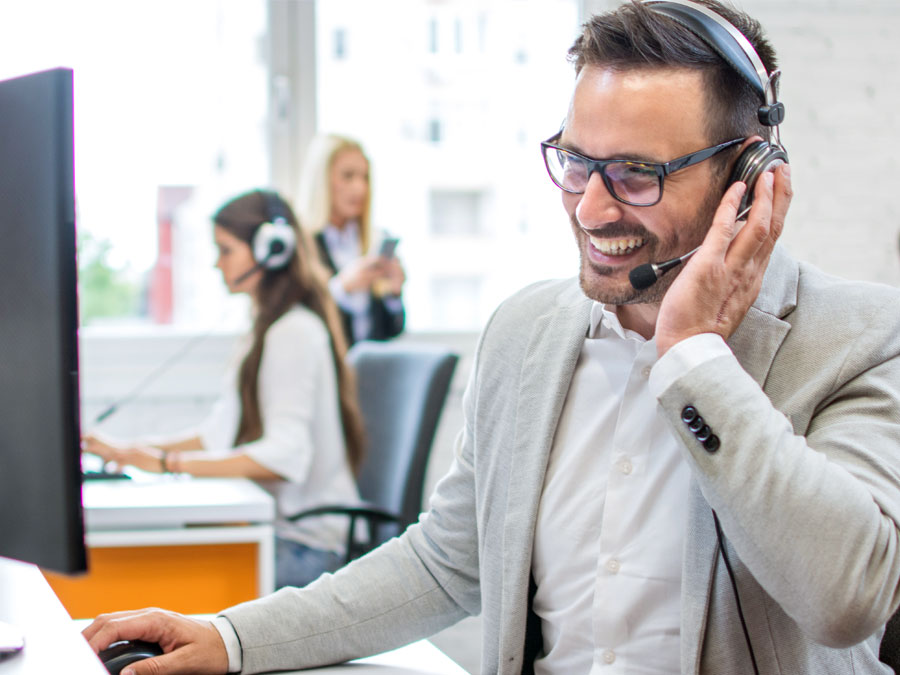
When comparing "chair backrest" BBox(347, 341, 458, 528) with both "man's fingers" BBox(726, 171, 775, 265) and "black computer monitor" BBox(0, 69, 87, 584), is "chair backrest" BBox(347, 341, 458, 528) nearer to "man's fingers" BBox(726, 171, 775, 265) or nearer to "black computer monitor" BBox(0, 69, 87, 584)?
"man's fingers" BBox(726, 171, 775, 265)

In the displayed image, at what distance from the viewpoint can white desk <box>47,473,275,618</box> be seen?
1.74 metres

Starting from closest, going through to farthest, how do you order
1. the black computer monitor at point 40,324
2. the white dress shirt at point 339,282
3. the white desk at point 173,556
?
the black computer monitor at point 40,324 → the white desk at point 173,556 → the white dress shirt at point 339,282

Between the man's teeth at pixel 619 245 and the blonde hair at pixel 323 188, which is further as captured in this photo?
the blonde hair at pixel 323 188

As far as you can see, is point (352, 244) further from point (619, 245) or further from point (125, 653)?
point (125, 653)

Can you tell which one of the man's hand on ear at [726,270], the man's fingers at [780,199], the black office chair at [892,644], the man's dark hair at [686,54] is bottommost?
the black office chair at [892,644]

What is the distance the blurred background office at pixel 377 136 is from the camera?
354cm

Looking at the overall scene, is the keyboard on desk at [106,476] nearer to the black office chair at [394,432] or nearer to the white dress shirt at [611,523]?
the black office chair at [394,432]

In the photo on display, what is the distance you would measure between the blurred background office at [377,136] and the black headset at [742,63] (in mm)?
2692

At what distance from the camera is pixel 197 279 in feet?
12.1

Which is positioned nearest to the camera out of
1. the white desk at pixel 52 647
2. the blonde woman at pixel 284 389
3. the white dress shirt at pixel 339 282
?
the white desk at pixel 52 647

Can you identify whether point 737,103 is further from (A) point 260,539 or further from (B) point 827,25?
(B) point 827,25

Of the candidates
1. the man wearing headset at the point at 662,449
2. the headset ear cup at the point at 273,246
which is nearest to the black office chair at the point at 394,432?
the headset ear cup at the point at 273,246

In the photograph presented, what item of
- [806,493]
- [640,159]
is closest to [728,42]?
[640,159]

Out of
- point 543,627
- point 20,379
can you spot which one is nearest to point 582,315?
point 543,627
